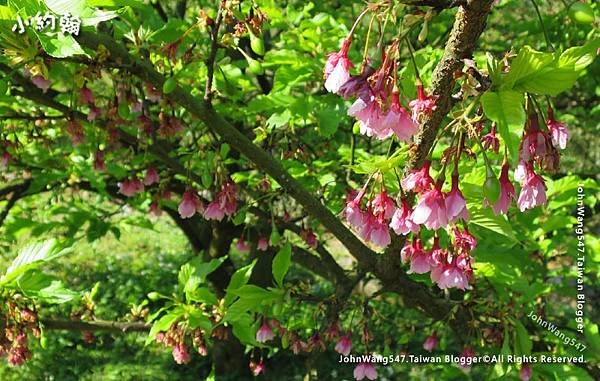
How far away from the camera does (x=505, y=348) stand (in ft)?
7.34

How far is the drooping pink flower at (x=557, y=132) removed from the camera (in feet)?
4.25

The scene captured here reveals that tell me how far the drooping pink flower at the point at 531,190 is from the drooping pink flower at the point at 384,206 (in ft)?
1.05

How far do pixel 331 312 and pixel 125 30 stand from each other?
1405 mm

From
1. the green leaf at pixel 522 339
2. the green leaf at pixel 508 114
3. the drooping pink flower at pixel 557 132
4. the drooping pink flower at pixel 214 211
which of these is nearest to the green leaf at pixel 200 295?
the drooping pink flower at pixel 214 211

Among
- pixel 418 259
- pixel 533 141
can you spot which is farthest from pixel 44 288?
pixel 533 141

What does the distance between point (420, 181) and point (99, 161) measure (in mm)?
2157

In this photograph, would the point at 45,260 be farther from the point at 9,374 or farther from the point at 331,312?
the point at 9,374

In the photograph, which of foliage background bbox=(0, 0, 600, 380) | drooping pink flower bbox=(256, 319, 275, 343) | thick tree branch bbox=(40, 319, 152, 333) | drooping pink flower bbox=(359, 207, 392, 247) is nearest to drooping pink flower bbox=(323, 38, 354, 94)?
drooping pink flower bbox=(359, 207, 392, 247)

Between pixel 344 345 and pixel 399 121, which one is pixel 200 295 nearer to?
pixel 344 345

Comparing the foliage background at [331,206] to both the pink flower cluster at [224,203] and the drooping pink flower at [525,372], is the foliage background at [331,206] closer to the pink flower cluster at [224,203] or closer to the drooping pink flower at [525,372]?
the drooping pink flower at [525,372]

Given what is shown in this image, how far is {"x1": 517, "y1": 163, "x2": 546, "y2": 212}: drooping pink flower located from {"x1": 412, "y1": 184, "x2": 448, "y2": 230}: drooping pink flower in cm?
19

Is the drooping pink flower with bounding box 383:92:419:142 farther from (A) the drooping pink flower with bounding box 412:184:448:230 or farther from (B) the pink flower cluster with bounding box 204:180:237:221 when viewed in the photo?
(B) the pink flower cluster with bounding box 204:180:237:221

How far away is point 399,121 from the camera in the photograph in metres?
1.20

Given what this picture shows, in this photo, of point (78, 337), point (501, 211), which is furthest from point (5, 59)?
point (78, 337)
